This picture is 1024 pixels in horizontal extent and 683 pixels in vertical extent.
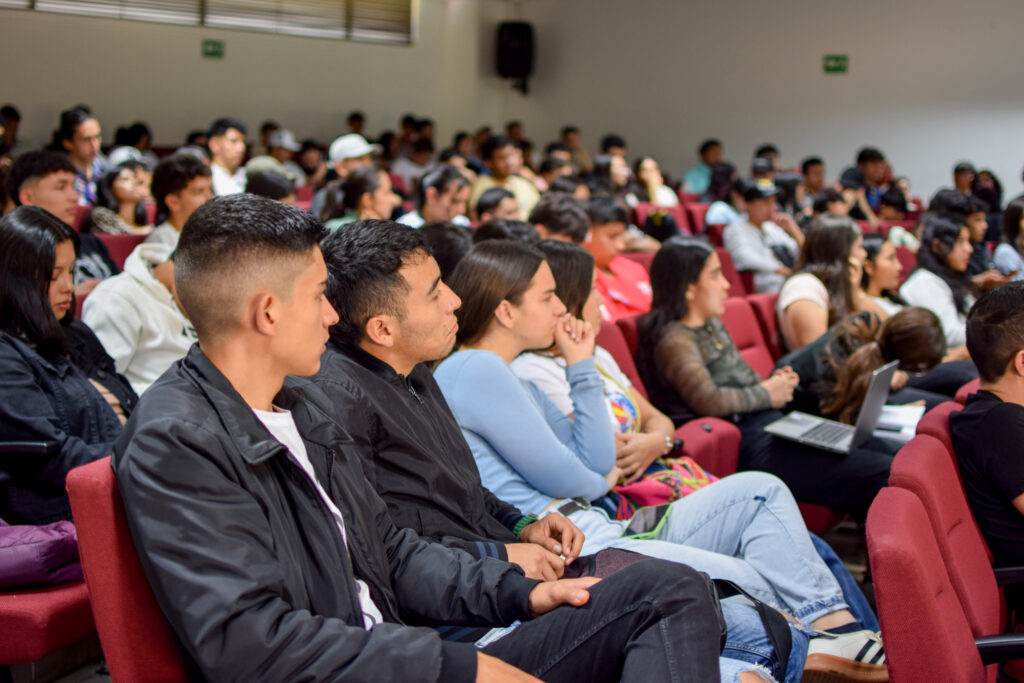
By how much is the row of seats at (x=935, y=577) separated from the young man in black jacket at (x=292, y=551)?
276mm

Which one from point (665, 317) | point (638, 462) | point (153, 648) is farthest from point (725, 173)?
point (153, 648)

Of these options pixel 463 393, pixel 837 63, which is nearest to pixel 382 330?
pixel 463 393

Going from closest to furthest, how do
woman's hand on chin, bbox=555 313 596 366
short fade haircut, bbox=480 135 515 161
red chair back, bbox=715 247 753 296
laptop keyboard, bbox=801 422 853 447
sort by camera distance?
woman's hand on chin, bbox=555 313 596 366 < laptop keyboard, bbox=801 422 853 447 < red chair back, bbox=715 247 753 296 < short fade haircut, bbox=480 135 515 161

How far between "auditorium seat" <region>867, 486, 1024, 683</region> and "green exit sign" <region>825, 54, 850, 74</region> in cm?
930

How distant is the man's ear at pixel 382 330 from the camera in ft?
5.33

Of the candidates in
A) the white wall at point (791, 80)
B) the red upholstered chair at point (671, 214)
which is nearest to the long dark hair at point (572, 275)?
the red upholstered chair at point (671, 214)

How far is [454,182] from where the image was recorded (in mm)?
4516

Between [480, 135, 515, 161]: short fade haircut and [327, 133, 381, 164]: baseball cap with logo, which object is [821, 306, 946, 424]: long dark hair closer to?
[480, 135, 515, 161]: short fade haircut

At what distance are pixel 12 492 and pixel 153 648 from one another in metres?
0.97

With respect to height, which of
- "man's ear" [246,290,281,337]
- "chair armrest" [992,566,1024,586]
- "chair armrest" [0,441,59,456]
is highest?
"man's ear" [246,290,281,337]

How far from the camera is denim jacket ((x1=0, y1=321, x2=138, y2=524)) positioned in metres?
1.92

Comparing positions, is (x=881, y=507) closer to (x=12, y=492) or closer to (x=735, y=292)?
(x=12, y=492)

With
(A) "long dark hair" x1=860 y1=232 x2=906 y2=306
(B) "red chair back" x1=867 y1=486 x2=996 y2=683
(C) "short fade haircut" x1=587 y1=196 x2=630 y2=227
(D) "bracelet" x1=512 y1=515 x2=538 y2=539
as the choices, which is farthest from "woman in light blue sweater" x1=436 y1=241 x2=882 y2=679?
(A) "long dark hair" x1=860 y1=232 x2=906 y2=306

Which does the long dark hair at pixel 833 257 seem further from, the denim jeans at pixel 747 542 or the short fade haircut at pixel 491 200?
the denim jeans at pixel 747 542
